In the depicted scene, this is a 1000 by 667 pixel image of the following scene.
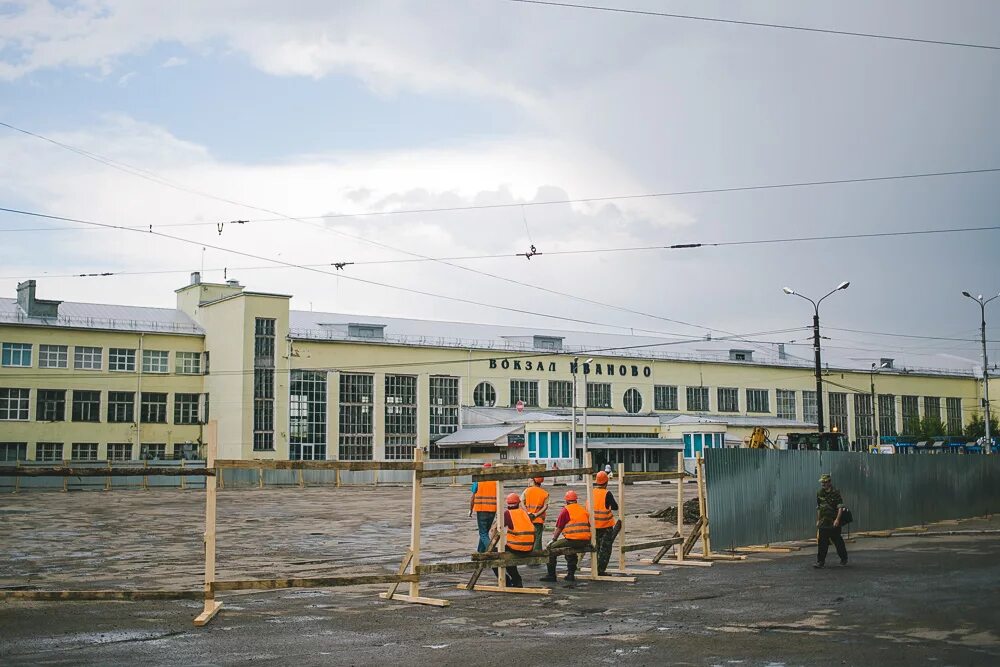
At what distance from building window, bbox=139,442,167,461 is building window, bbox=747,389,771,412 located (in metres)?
54.8

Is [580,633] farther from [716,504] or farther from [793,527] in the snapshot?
[793,527]

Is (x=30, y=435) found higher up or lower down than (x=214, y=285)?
lower down

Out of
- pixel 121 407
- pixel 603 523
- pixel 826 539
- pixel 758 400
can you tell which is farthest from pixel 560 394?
pixel 603 523

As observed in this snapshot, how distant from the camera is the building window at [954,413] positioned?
112863mm

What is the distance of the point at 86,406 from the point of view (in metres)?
74.1

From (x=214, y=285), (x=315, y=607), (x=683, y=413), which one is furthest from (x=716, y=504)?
(x=683, y=413)

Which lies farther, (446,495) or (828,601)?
(446,495)

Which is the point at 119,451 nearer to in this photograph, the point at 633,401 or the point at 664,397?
the point at 633,401

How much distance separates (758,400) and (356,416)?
42.0m

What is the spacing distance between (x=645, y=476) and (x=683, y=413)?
79.0m

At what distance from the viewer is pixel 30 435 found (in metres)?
71.4

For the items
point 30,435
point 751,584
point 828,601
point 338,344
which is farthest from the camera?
point 338,344

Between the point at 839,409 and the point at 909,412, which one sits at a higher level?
the point at 839,409

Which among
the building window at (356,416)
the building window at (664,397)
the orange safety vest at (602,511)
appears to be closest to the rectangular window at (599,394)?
the building window at (664,397)
